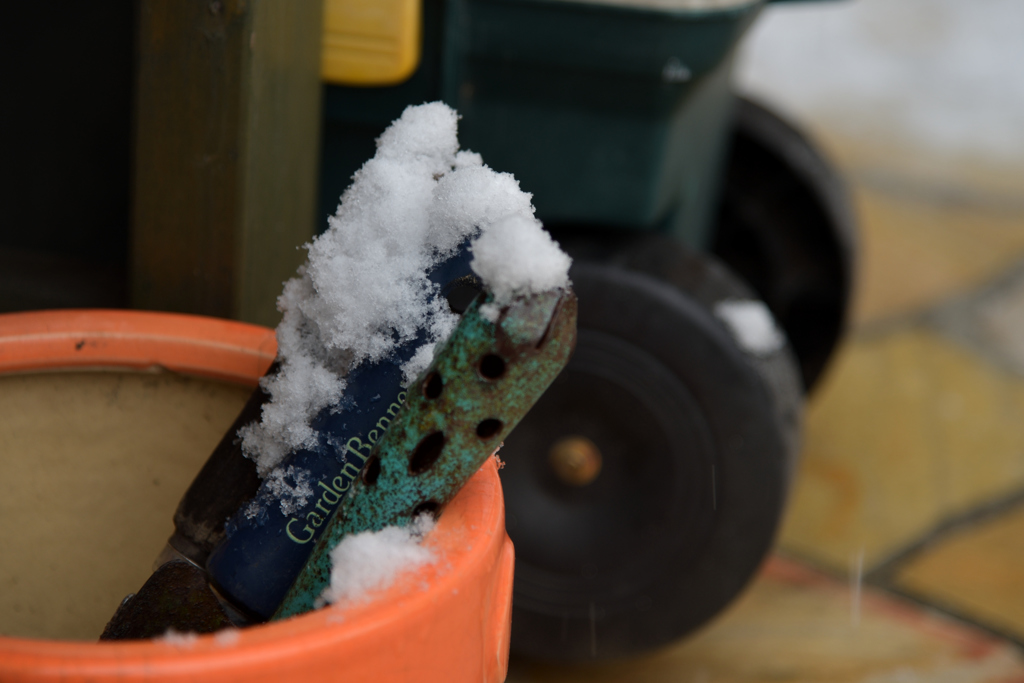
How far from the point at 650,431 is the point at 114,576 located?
24.7 inches

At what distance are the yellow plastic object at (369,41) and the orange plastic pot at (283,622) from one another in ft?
1.34

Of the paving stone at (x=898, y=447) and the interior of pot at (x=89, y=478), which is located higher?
the interior of pot at (x=89, y=478)

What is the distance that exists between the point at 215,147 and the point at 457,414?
1.45ft

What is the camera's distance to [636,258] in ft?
3.78

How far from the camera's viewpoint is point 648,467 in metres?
1.14

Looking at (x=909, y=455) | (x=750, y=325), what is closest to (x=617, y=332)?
(x=750, y=325)

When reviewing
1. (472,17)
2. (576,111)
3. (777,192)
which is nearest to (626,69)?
(576,111)

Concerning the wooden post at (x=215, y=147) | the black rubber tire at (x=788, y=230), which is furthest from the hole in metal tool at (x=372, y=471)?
the black rubber tire at (x=788, y=230)

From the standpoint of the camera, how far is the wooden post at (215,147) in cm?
76

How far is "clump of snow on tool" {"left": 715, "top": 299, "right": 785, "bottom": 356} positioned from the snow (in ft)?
9.18

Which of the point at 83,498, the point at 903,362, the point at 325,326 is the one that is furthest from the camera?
the point at 903,362

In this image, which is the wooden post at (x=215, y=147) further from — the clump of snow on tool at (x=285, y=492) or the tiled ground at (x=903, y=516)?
the tiled ground at (x=903, y=516)

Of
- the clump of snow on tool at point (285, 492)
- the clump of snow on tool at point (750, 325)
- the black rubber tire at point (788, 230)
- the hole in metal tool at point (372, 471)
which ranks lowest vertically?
the black rubber tire at point (788, 230)

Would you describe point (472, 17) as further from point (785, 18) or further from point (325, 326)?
point (785, 18)
